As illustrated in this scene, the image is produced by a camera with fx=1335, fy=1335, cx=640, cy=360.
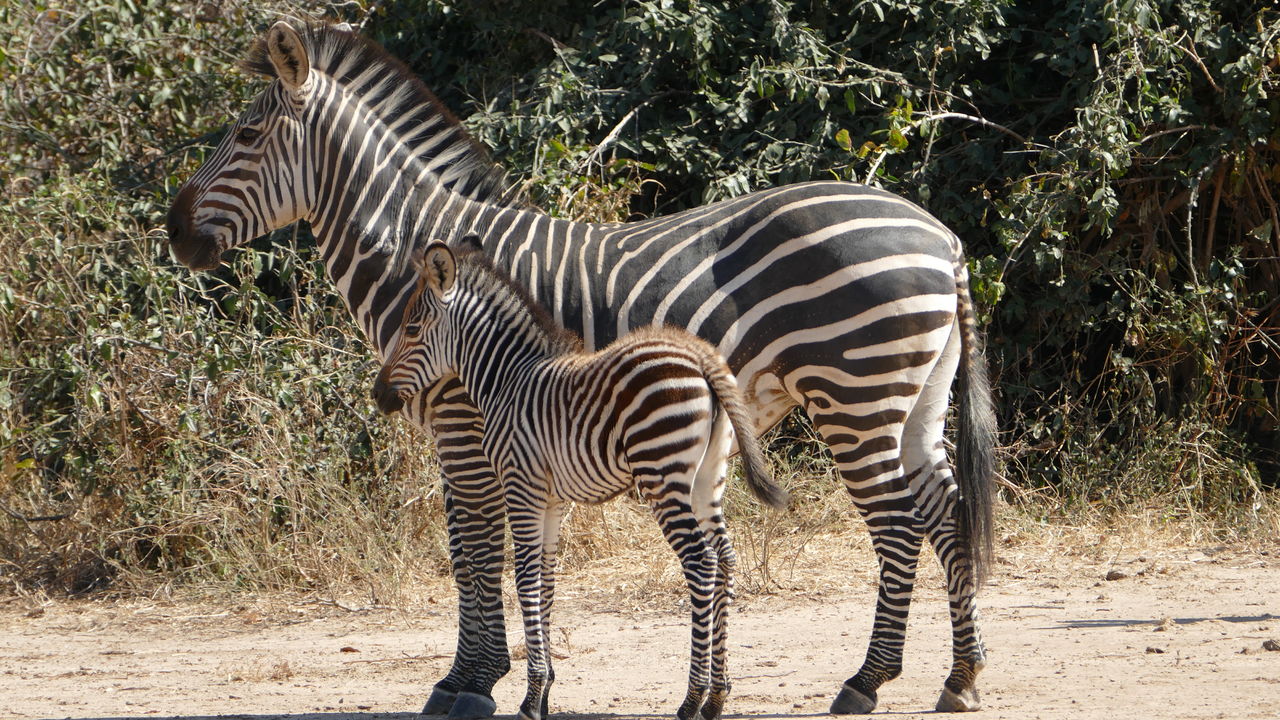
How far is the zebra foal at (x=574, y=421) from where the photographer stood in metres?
4.76

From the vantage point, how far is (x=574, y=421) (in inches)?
197

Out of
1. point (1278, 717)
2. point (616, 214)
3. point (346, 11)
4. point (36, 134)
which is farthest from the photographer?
point (346, 11)

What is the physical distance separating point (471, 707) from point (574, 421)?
1325mm

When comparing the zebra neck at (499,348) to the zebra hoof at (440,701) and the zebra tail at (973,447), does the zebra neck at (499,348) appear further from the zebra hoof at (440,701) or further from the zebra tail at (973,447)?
the zebra tail at (973,447)

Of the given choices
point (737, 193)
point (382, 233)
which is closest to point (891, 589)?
point (382, 233)

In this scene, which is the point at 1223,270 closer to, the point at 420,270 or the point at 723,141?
the point at 723,141

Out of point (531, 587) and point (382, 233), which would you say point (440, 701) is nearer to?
point (531, 587)

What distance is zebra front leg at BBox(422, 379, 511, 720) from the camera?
18.4 ft

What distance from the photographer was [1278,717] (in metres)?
4.64

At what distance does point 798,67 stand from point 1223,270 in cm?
320

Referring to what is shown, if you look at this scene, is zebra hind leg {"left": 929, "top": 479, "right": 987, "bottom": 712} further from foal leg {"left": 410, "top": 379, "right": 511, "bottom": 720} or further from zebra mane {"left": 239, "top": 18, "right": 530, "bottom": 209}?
zebra mane {"left": 239, "top": 18, "right": 530, "bottom": 209}

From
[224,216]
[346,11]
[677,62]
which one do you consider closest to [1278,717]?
[224,216]

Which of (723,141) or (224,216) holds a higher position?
(723,141)

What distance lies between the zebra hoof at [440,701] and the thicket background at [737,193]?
6.81ft
